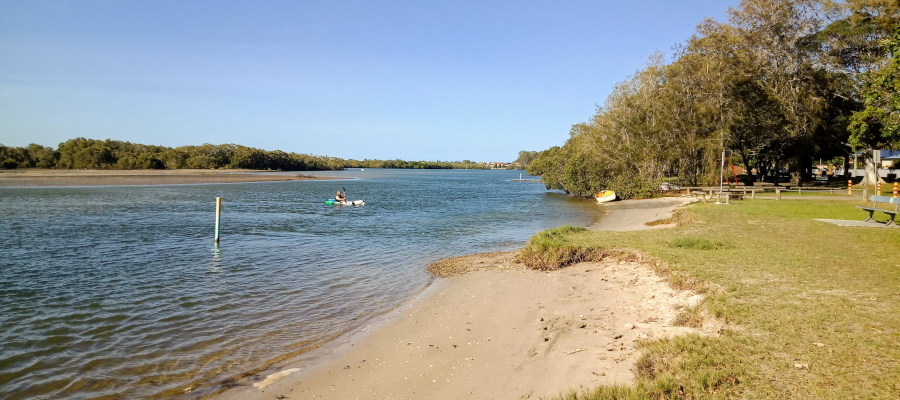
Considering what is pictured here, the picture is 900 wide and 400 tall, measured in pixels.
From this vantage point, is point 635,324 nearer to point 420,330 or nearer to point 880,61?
point 420,330

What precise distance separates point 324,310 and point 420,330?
279cm

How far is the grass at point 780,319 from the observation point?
471 cm

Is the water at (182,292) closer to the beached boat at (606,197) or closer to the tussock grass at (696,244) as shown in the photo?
the tussock grass at (696,244)

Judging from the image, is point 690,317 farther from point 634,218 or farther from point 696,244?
point 634,218

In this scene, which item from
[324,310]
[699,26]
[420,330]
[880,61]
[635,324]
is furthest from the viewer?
[699,26]

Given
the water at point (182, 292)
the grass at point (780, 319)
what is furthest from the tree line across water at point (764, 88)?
the grass at point (780, 319)

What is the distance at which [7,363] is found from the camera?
296 inches

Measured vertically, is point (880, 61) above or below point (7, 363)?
above

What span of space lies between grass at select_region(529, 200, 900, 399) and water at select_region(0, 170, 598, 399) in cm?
539

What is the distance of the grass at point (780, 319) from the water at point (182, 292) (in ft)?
17.7

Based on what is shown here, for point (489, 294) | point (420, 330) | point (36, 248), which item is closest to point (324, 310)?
point (420, 330)

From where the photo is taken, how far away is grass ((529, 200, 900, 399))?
471 cm

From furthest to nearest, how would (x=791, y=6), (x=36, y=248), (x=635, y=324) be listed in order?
(x=791, y=6)
(x=36, y=248)
(x=635, y=324)

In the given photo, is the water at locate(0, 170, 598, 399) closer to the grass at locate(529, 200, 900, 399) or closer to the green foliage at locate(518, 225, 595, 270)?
the green foliage at locate(518, 225, 595, 270)
